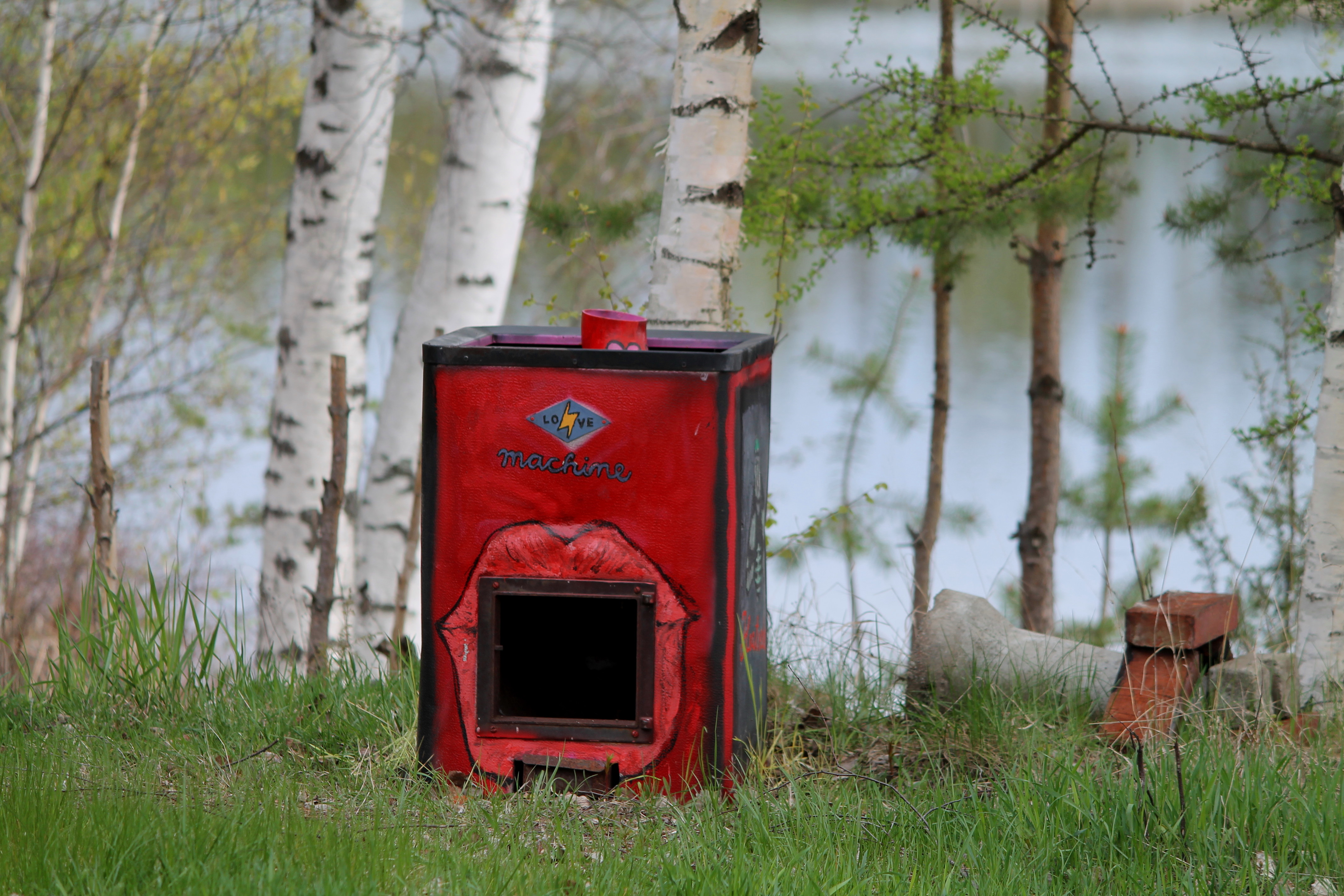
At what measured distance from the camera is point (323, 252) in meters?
5.15

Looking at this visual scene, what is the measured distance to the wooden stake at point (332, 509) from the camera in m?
3.83

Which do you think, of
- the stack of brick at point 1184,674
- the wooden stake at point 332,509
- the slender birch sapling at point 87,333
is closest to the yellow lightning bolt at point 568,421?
the wooden stake at point 332,509

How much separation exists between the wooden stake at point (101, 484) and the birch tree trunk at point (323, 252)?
4.59 feet

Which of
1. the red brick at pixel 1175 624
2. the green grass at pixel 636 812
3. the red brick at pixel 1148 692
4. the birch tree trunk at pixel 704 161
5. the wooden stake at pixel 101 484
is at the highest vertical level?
the birch tree trunk at pixel 704 161

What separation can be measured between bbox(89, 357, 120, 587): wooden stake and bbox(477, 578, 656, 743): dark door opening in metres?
1.49

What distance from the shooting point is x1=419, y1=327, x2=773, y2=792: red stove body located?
2.53 metres

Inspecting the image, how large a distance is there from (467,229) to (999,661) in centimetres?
313

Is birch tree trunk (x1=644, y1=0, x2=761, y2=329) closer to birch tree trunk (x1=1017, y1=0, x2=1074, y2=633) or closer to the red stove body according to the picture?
the red stove body

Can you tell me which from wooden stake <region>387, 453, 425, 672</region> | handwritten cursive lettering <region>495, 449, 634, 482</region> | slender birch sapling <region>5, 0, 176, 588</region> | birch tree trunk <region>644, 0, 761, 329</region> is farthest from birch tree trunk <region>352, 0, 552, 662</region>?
slender birch sapling <region>5, 0, 176, 588</region>

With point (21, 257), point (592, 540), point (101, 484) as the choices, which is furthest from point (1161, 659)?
point (21, 257)

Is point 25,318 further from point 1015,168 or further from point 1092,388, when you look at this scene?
point 1092,388

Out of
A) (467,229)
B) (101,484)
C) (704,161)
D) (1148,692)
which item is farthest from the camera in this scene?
(467,229)

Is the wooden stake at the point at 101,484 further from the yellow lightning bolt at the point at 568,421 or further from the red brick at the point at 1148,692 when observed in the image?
the red brick at the point at 1148,692

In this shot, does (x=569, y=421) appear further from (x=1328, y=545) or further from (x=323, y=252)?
(x=323, y=252)
